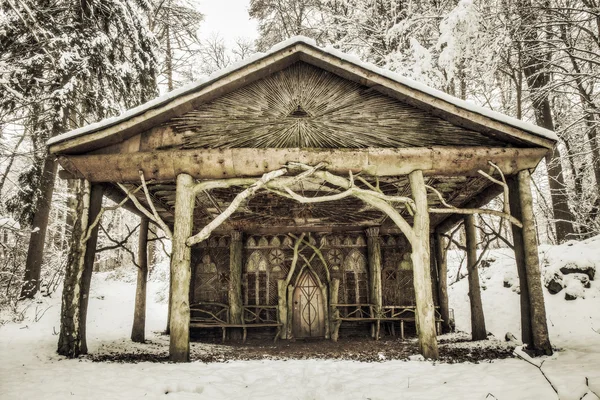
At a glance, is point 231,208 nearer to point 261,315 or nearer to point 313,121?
point 313,121

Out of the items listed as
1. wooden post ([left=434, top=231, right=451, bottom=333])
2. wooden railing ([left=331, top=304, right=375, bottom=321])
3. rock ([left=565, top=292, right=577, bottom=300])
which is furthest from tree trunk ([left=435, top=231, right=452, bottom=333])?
rock ([left=565, top=292, right=577, bottom=300])

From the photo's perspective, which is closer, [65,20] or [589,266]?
[589,266]

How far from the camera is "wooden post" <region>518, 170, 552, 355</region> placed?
5705 millimetres

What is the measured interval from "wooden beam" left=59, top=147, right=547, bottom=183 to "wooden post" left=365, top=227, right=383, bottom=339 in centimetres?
506

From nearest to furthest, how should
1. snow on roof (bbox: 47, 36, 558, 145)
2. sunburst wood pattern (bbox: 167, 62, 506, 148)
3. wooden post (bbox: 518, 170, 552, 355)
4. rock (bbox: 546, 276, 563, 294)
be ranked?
wooden post (bbox: 518, 170, 552, 355) < snow on roof (bbox: 47, 36, 558, 145) < sunburst wood pattern (bbox: 167, 62, 506, 148) < rock (bbox: 546, 276, 563, 294)

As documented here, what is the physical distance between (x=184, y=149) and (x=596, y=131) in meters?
12.9

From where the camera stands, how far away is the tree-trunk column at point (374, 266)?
1063 cm

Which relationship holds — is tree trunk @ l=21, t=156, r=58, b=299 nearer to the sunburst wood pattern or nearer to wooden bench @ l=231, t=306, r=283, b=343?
wooden bench @ l=231, t=306, r=283, b=343

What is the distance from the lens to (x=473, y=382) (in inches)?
177

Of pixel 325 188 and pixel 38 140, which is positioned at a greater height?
pixel 38 140

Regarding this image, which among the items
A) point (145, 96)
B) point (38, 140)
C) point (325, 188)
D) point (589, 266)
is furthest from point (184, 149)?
point (589, 266)

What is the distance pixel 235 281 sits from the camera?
10750 millimetres

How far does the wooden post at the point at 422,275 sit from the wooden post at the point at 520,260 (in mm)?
1710

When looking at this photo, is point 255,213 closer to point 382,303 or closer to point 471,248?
point 382,303
